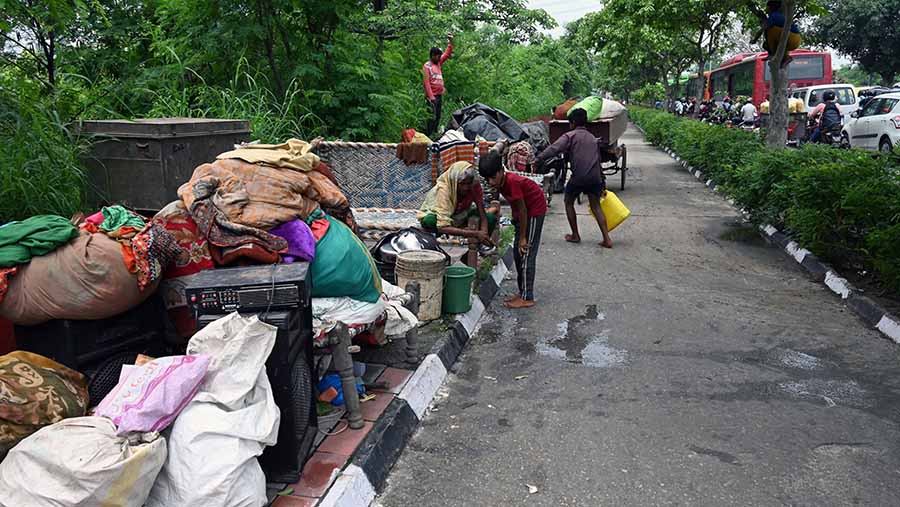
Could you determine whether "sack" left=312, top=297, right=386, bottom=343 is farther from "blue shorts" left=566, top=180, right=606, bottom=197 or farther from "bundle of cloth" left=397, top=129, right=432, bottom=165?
"blue shorts" left=566, top=180, right=606, bottom=197

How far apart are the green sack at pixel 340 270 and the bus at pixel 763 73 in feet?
87.4

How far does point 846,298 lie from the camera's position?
6.59 m

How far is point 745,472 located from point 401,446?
1.77 metres

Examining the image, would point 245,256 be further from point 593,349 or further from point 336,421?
point 593,349

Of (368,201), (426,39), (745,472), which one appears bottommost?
(745,472)

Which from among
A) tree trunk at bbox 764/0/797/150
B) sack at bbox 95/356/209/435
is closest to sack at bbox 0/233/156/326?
sack at bbox 95/356/209/435

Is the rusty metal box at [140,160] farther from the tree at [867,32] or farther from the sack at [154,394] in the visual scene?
the tree at [867,32]

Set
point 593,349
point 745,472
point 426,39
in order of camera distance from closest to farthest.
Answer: point 745,472 < point 593,349 < point 426,39

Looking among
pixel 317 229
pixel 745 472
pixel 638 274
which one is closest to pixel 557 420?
pixel 745 472

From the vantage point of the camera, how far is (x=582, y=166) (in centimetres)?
880

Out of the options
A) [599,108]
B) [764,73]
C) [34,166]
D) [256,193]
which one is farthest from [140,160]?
[764,73]

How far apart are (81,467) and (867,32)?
4094 cm

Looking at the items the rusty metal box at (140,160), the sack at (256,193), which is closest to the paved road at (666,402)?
the sack at (256,193)

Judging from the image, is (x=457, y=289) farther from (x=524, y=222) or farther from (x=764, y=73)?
(x=764, y=73)
